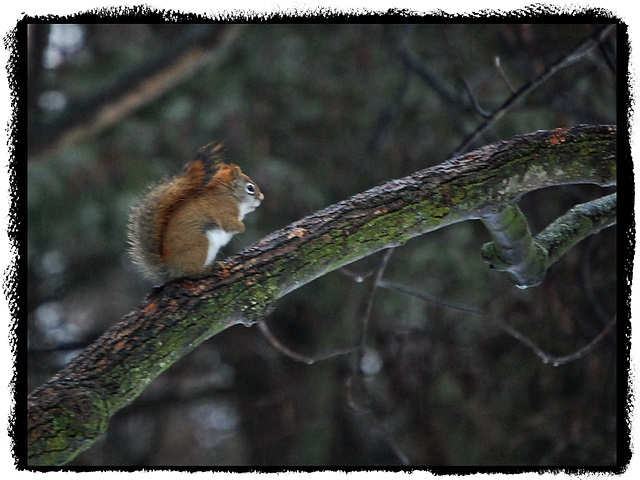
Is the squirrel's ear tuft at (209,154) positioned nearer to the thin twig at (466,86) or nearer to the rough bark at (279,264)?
the rough bark at (279,264)

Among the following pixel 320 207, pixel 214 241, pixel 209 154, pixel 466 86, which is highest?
pixel 466 86

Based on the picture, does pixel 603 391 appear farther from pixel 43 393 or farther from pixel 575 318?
pixel 43 393

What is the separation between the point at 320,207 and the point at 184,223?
149cm

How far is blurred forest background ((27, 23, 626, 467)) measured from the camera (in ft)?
7.52

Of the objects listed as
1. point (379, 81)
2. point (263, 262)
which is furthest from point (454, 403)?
point (263, 262)

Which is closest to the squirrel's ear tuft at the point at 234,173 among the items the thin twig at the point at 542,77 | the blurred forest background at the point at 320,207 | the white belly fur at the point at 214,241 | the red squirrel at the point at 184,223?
the red squirrel at the point at 184,223

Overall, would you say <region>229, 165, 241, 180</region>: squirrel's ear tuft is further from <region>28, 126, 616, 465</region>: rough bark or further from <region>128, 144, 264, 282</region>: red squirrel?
<region>28, 126, 616, 465</region>: rough bark

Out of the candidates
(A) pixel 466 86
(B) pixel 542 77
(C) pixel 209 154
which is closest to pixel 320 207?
(A) pixel 466 86

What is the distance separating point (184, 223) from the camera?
119cm

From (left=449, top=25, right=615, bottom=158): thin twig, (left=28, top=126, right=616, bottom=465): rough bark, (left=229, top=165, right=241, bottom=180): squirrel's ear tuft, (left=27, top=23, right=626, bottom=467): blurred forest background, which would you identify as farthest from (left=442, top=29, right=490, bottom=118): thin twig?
(left=229, top=165, right=241, bottom=180): squirrel's ear tuft

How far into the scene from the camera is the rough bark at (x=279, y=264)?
97 cm

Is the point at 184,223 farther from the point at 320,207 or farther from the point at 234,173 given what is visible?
the point at 320,207

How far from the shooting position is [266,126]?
9.32ft

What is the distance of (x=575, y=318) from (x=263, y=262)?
5.79 ft
